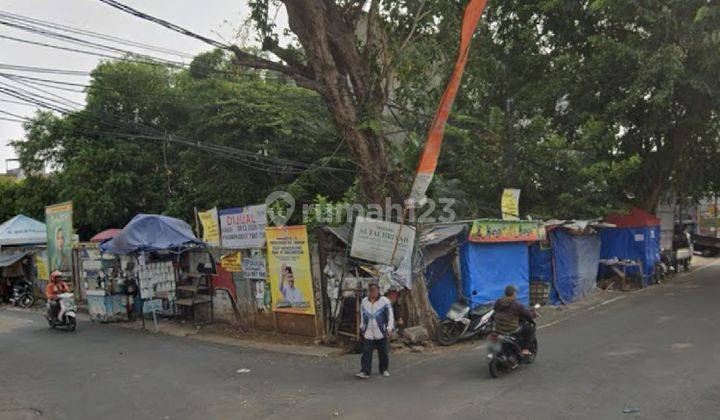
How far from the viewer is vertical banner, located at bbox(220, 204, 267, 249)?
13.8 metres

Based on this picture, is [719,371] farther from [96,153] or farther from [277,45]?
[96,153]

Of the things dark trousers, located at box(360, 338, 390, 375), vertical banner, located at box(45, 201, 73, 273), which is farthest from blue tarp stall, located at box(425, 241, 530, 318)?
vertical banner, located at box(45, 201, 73, 273)

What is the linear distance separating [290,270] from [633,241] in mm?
14738

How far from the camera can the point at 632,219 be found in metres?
22.1

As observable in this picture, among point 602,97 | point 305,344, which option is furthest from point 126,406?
point 602,97

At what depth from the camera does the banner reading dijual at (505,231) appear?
1358cm

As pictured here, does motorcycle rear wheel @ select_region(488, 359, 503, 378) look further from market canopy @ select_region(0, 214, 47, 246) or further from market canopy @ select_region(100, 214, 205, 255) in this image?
market canopy @ select_region(0, 214, 47, 246)

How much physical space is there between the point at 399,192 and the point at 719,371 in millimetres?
6114

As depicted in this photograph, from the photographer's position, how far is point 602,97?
22.1 m

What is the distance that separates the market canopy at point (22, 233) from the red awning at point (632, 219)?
22156 mm

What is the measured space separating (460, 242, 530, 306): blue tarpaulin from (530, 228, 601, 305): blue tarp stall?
184cm

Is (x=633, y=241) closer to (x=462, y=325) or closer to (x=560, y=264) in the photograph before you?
(x=560, y=264)

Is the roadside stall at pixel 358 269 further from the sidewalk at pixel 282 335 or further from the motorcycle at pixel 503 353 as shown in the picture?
the motorcycle at pixel 503 353

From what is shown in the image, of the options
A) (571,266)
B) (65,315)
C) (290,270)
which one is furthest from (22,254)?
(571,266)
